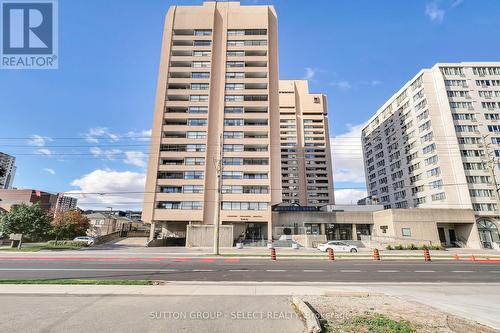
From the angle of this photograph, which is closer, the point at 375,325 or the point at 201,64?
the point at 375,325

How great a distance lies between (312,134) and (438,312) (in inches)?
→ 4198

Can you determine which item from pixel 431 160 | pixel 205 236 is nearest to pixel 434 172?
pixel 431 160

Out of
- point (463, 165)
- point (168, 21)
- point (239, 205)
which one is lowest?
point (239, 205)

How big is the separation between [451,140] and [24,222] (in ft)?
262

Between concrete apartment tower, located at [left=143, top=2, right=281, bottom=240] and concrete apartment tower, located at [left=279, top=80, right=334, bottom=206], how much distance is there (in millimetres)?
54001

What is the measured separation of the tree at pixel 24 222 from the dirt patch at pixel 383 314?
3854 centimetres

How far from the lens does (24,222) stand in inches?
1252

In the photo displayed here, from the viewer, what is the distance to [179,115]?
2108 inches

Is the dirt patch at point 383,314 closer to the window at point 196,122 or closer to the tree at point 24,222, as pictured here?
the tree at point 24,222

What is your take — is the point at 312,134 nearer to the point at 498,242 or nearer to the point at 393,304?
the point at 498,242

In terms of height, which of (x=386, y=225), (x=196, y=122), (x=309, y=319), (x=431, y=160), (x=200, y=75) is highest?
(x=200, y=75)

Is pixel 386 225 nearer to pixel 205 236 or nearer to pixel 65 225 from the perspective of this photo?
pixel 205 236

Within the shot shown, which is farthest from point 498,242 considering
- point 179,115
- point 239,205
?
point 179,115

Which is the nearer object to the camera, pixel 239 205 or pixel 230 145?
pixel 239 205
